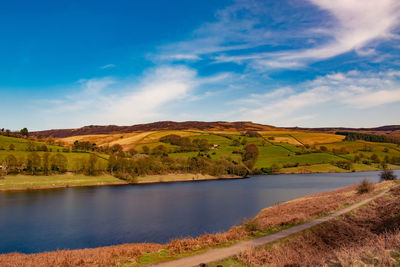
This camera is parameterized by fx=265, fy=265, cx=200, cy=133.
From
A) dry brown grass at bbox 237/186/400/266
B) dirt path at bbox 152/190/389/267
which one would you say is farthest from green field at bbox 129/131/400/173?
dirt path at bbox 152/190/389/267

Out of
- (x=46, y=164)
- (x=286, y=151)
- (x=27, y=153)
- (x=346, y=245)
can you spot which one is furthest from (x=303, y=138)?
(x=346, y=245)

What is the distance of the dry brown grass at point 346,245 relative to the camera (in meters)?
12.2

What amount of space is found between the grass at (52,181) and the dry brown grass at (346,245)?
84773 millimetres

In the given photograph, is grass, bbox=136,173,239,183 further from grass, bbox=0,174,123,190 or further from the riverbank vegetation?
grass, bbox=0,174,123,190

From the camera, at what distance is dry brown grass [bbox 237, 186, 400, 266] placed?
1220 centimetres

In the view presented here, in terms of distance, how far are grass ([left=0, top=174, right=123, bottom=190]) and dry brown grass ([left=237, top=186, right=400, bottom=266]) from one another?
84773 millimetres

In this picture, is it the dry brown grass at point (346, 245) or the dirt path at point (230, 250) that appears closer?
the dry brown grass at point (346, 245)

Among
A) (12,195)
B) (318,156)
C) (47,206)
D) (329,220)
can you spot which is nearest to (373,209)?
(329,220)

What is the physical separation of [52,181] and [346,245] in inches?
3590

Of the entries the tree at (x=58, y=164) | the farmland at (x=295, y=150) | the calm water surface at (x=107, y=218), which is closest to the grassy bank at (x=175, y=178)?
the farmland at (x=295, y=150)

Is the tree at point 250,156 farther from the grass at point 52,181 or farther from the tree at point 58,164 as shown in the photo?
the tree at point 58,164

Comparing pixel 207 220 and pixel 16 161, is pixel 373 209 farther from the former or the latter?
pixel 16 161

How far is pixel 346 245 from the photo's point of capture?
1933 centimetres

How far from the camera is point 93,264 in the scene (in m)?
15.8
